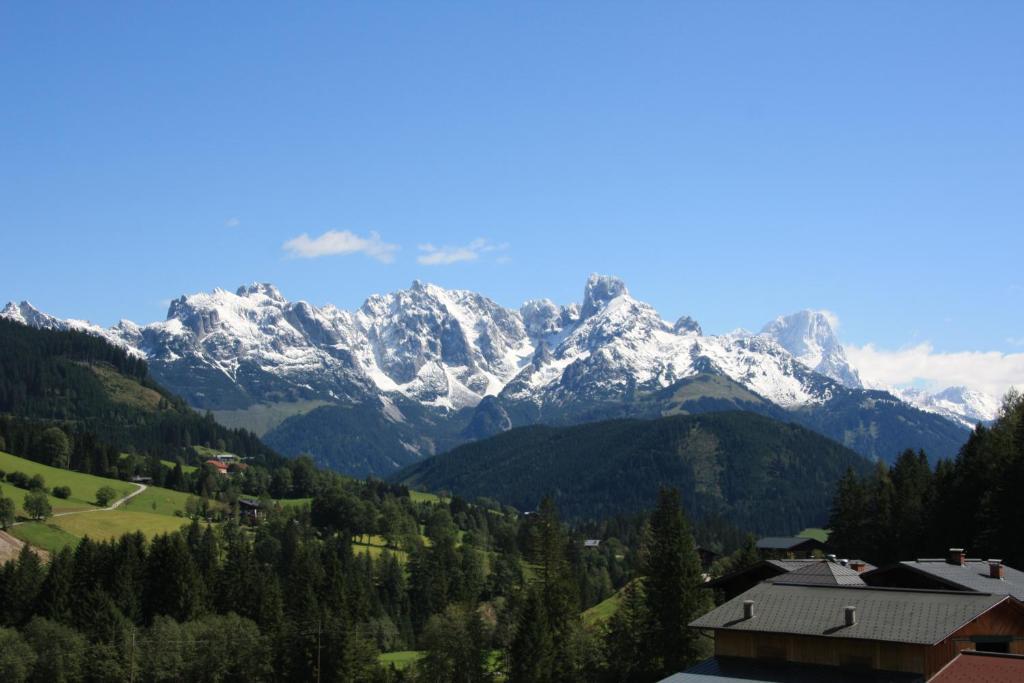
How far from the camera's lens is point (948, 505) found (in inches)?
3573

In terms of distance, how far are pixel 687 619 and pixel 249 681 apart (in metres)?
43.1

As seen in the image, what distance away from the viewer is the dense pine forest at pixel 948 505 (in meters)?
79.6

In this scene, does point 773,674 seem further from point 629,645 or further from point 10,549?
point 10,549

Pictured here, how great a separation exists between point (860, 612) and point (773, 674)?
17.8 ft

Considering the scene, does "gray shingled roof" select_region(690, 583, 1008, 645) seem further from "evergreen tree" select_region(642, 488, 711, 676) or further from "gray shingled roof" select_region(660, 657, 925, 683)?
"evergreen tree" select_region(642, 488, 711, 676)

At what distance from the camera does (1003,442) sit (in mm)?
88125

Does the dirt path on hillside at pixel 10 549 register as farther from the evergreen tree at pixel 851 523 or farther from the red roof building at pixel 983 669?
the red roof building at pixel 983 669

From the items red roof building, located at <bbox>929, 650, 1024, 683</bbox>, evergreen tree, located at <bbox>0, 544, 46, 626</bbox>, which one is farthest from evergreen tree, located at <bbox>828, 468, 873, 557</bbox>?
evergreen tree, located at <bbox>0, 544, 46, 626</bbox>

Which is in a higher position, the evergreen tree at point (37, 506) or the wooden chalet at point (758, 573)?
the evergreen tree at point (37, 506)

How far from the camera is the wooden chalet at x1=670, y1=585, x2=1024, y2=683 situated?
4994 cm

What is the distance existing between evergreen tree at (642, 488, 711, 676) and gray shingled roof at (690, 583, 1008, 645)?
827 inches

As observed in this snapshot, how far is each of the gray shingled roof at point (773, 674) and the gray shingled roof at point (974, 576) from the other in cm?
982

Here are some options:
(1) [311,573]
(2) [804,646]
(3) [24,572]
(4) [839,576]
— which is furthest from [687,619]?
(3) [24,572]

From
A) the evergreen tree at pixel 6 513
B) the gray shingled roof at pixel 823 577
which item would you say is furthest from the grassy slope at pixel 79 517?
the gray shingled roof at pixel 823 577
